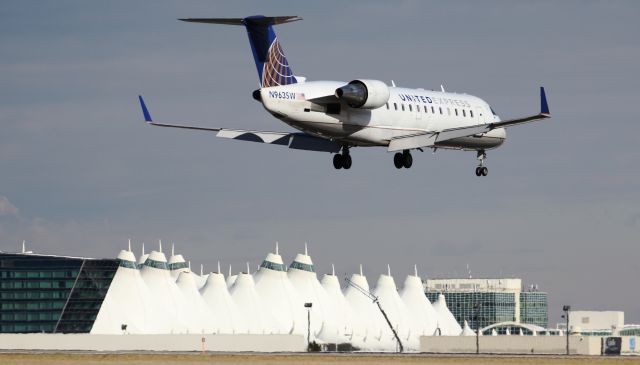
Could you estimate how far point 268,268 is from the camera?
19925cm

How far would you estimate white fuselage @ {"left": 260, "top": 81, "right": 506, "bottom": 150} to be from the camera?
68.2 metres

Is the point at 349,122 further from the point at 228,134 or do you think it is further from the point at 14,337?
the point at 14,337

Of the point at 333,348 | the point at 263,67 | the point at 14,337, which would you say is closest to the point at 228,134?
the point at 263,67

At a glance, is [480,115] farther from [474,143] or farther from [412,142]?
[412,142]

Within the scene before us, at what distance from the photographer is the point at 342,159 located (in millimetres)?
76125

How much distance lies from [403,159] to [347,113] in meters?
8.56

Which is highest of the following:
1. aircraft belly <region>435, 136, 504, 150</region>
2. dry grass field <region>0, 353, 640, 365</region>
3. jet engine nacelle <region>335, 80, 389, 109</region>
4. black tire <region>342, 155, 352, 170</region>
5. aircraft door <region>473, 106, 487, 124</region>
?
aircraft door <region>473, 106, 487, 124</region>

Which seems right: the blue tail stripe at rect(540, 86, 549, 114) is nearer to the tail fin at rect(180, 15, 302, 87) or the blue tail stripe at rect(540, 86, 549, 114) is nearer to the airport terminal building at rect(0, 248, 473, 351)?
the tail fin at rect(180, 15, 302, 87)

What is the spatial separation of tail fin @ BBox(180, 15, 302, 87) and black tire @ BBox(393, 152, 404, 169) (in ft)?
34.0

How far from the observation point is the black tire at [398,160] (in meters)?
78.1

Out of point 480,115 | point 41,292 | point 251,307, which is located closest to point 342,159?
point 480,115

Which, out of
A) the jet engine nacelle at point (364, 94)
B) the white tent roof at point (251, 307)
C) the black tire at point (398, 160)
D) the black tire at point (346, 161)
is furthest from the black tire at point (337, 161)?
the white tent roof at point (251, 307)

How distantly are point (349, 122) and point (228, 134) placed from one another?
28.4 ft

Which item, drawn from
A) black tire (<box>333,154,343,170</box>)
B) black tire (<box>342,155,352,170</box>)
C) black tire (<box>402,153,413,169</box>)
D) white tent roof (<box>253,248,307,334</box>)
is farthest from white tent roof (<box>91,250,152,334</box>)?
black tire (<box>342,155,352,170</box>)
